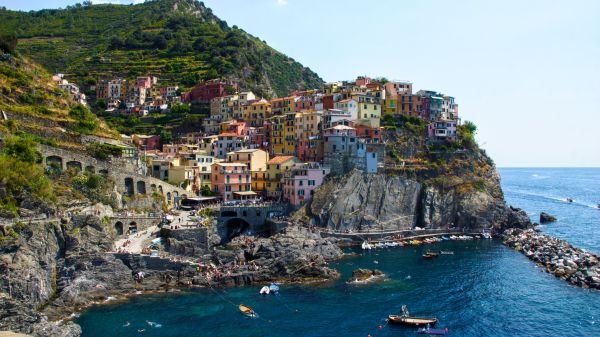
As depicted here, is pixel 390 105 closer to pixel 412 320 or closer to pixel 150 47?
pixel 412 320

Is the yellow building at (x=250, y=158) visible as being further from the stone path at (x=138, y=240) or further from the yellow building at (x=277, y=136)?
the stone path at (x=138, y=240)

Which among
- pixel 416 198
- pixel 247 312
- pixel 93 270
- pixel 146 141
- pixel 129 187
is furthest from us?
pixel 146 141

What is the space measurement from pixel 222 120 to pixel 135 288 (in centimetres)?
5777

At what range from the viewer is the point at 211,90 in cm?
11394

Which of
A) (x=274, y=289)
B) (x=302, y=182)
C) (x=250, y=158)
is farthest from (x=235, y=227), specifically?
(x=274, y=289)

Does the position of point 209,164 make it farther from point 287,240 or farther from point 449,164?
point 449,164

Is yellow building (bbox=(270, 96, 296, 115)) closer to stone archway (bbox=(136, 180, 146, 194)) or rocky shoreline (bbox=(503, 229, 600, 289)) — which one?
stone archway (bbox=(136, 180, 146, 194))

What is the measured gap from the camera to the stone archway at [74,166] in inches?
2581

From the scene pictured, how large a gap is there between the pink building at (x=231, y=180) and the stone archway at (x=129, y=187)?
1547 cm

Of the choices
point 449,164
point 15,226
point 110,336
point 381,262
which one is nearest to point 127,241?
point 15,226

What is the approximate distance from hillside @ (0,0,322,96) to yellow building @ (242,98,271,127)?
21.4 m

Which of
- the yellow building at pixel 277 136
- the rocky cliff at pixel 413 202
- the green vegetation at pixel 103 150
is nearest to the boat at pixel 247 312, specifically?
the rocky cliff at pixel 413 202

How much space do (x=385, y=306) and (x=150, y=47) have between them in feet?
382

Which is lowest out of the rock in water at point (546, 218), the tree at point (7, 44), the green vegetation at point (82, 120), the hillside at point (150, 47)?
the rock in water at point (546, 218)
